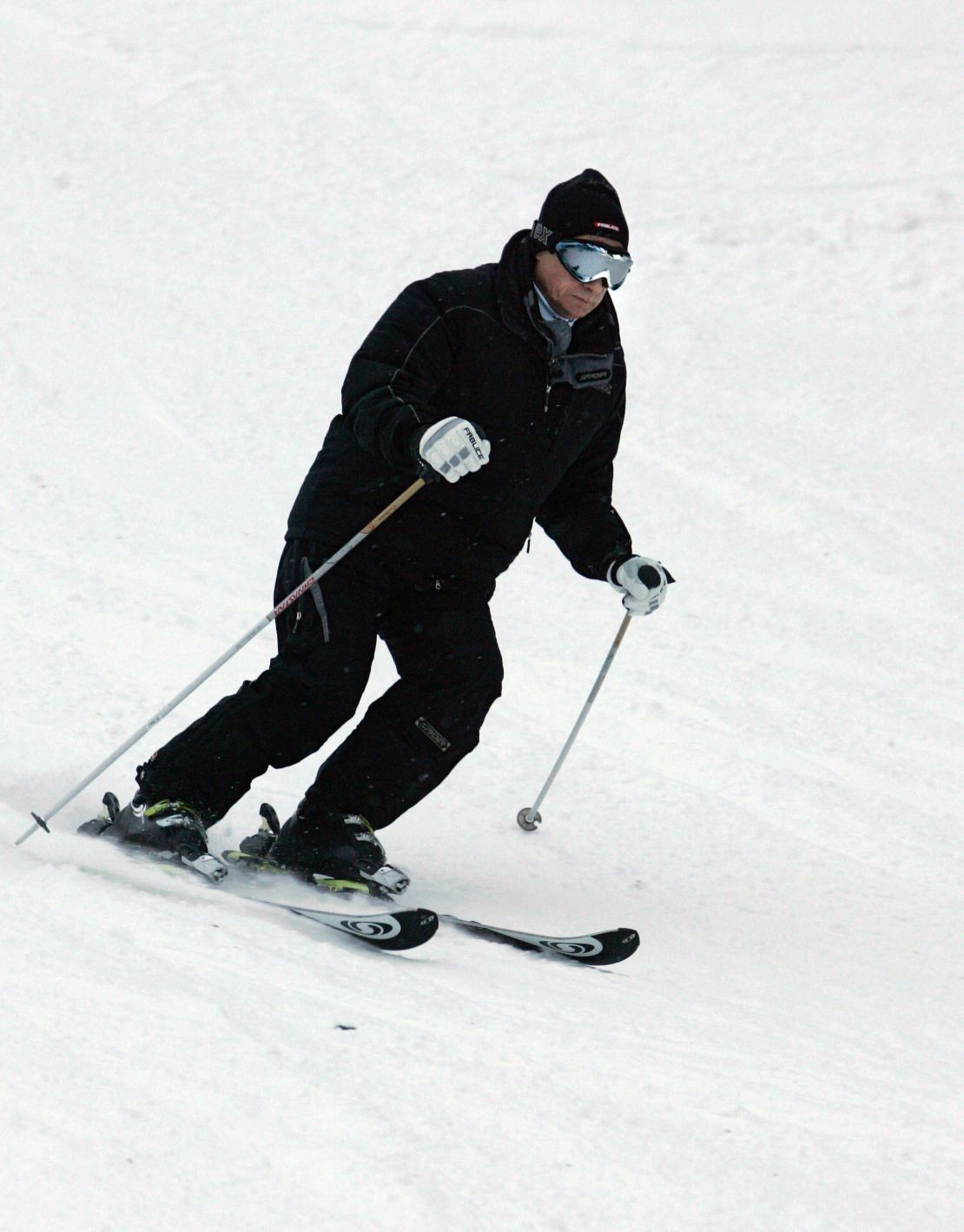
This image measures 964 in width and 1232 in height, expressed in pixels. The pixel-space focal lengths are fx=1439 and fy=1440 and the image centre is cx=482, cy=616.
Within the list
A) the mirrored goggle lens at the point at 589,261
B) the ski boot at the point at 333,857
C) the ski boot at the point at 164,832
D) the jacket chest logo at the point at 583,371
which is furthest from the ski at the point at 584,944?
the mirrored goggle lens at the point at 589,261

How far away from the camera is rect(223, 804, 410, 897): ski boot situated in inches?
154

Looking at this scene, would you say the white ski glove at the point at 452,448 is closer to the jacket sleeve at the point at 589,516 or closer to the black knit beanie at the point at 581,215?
the black knit beanie at the point at 581,215

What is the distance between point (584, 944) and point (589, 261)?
1.77 meters

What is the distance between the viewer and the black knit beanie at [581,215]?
12.4 feet

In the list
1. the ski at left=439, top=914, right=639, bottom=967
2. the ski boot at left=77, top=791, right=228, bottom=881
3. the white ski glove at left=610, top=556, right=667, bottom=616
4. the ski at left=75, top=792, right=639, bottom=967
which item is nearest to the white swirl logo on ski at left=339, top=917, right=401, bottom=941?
the ski at left=75, top=792, right=639, bottom=967

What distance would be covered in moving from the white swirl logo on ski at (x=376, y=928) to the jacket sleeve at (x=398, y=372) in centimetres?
117

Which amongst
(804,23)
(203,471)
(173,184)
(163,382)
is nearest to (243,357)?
(163,382)

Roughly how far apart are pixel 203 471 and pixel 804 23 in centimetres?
781

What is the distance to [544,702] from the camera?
5938 millimetres

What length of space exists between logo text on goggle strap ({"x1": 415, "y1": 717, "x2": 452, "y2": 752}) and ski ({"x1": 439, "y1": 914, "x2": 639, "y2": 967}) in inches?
23.0

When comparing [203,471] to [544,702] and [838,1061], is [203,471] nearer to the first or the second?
[544,702]

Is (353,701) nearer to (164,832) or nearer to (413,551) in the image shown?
(413,551)

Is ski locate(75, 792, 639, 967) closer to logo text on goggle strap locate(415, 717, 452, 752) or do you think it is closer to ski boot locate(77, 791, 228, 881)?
ski boot locate(77, 791, 228, 881)

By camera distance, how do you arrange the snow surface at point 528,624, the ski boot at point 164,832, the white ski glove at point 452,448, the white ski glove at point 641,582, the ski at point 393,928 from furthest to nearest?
1. the white ski glove at point 641,582
2. the ski boot at point 164,832
3. the white ski glove at point 452,448
4. the ski at point 393,928
5. the snow surface at point 528,624
